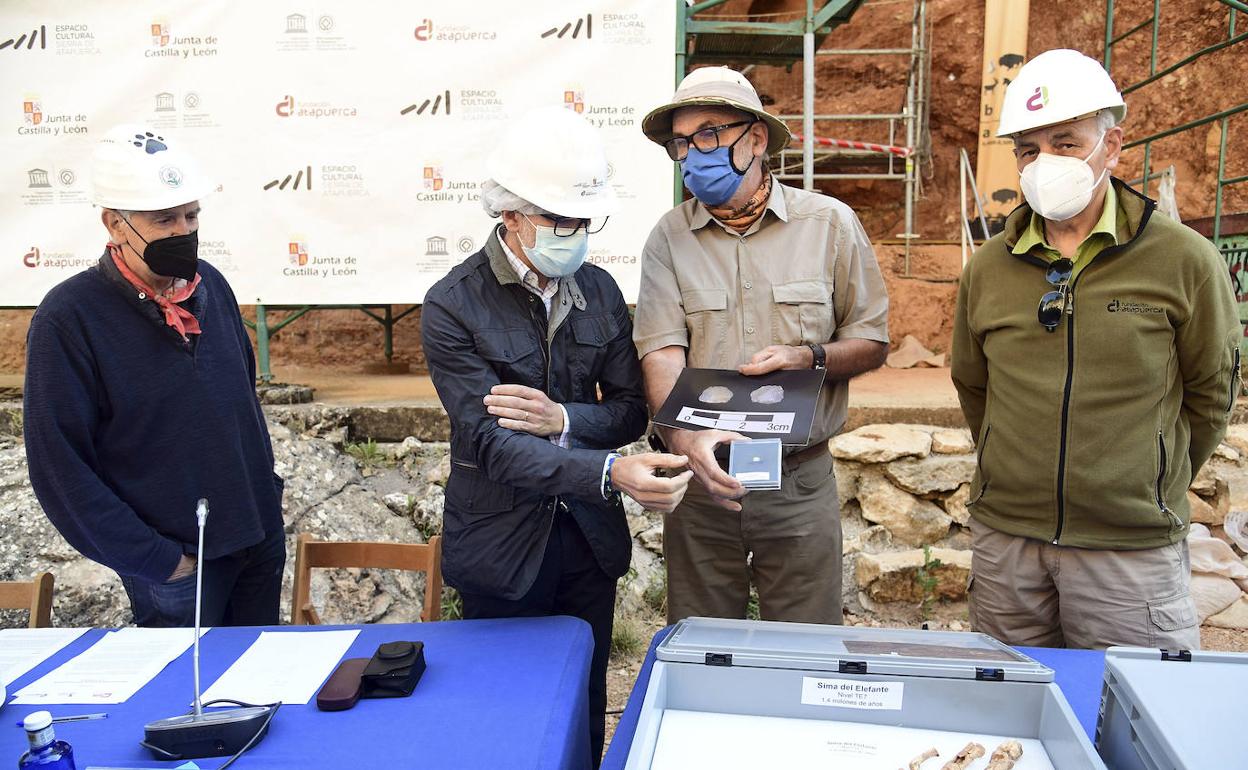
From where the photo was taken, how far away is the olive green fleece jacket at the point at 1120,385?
2.05 metres

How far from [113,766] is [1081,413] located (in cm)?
243

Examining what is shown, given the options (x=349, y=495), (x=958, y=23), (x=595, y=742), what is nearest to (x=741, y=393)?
→ (x=595, y=742)

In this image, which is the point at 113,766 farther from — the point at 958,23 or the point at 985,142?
the point at 958,23

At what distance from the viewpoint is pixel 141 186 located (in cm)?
219

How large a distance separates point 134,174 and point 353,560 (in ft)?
4.59

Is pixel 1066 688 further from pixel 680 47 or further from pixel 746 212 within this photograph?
pixel 680 47

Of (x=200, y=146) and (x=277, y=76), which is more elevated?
(x=277, y=76)

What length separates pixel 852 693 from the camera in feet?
4.58

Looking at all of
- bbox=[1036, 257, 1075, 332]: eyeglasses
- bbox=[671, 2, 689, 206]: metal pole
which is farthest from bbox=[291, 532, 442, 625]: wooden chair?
bbox=[671, 2, 689, 206]: metal pole

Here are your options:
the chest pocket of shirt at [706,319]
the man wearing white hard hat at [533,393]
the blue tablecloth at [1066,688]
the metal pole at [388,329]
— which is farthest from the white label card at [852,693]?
the metal pole at [388,329]

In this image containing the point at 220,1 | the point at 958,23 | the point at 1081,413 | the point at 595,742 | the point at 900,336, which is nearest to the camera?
the point at 1081,413

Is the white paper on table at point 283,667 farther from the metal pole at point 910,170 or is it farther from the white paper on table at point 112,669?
the metal pole at point 910,170

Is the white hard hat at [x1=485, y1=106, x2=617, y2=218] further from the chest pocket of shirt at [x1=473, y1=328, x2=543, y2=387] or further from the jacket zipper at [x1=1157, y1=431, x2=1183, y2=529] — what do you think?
the jacket zipper at [x1=1157, y1=431, x2=1183, y2=529]

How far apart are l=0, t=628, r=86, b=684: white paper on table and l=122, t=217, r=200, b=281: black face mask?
1.04 metres
